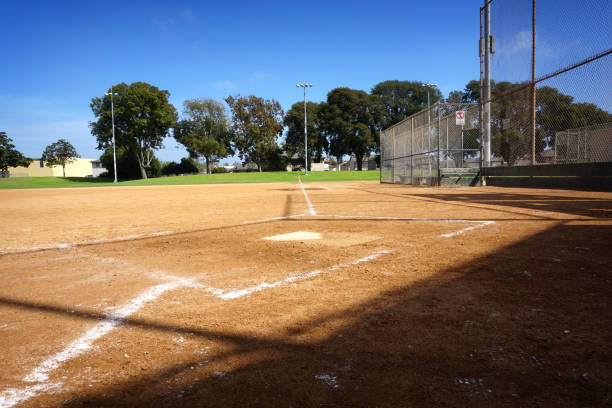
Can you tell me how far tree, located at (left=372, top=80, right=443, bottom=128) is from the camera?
209 feet

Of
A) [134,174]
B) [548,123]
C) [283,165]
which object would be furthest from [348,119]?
[548,123]

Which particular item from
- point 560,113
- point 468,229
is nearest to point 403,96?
point 560,113

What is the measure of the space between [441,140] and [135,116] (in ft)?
143

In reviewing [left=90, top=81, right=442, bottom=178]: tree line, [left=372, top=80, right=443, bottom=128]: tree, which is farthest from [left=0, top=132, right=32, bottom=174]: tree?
[left=372, top=80, right=443, bottom=128]: tree

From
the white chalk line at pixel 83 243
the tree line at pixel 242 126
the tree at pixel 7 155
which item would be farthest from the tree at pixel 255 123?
the white chalk line at pixel 83 243

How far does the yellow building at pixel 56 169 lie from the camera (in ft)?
228

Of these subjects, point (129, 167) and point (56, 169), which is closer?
point (129, 167)

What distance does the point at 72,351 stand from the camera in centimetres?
177

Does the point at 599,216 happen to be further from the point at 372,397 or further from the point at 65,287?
the point at 65,287

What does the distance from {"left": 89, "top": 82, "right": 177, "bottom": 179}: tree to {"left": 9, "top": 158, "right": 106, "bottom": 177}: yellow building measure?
105 ft

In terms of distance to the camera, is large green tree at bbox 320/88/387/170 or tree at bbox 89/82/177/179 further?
large green tree at bbox 320/88/387/170

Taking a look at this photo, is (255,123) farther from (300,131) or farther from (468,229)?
(468,229)

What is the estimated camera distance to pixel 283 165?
5994cm

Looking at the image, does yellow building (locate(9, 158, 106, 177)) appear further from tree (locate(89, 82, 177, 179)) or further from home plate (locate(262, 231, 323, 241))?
home plate (locate(262, 231, 323, 241))
